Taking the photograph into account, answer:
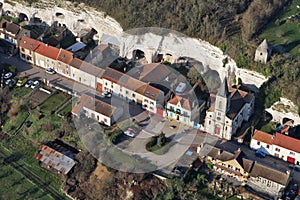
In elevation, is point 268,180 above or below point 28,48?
below

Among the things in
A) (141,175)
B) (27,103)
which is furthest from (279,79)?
(27,103)

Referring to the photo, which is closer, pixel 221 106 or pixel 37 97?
pixel 221 106

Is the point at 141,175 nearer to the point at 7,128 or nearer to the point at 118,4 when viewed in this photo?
the point at 7,128

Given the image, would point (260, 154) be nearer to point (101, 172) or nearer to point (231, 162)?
point (231, 162)

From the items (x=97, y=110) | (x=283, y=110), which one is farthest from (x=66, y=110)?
(x=283, y=110)

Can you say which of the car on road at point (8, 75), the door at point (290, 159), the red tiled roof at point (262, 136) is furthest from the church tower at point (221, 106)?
the car on road at point (8, 75)

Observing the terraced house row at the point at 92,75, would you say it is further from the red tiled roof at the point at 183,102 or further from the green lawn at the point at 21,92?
the green lawn at the point at 21,92
